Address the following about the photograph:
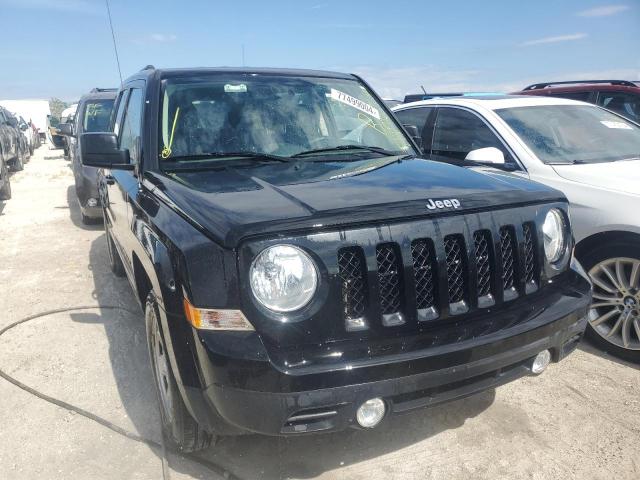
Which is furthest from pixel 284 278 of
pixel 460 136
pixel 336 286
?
pixel 460 136

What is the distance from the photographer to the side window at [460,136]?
4.43m

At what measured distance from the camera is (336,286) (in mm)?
2006

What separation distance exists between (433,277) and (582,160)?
2.67 meters

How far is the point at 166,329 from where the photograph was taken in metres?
2.24

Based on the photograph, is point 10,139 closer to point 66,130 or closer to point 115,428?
point 66,130

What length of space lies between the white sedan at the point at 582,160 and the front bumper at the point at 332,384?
5.26 ft

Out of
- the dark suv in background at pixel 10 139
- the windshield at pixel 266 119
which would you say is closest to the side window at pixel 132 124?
the windshield at pixel 266 119

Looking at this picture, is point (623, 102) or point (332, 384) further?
point (623, 102)

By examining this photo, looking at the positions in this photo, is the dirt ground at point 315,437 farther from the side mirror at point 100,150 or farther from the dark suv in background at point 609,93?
the dark suv in background at point 609,93

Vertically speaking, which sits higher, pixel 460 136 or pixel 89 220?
pixel 460 136

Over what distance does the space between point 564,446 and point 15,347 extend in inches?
142

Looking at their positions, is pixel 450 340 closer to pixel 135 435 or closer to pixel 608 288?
pixel 135 435

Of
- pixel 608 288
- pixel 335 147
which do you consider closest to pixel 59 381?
pixel 335 147

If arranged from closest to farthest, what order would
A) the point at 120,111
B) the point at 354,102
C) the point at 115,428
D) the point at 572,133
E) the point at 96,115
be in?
the point at 115,428 < the point at 354,102 < the point at 120,111 < the point at 572,133 < the point at 96,115
